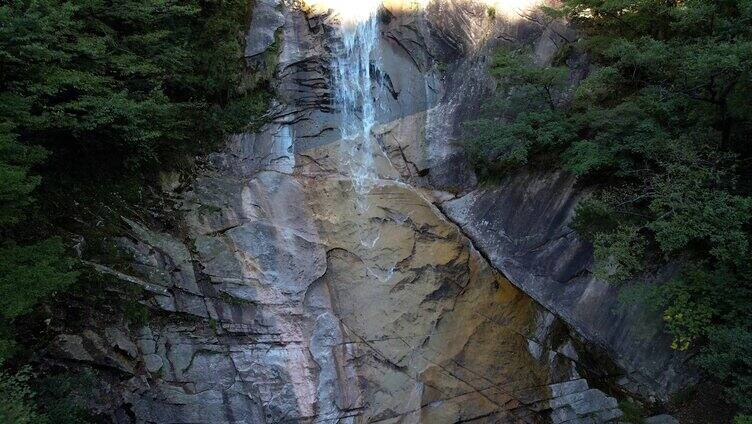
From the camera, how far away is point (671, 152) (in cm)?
705

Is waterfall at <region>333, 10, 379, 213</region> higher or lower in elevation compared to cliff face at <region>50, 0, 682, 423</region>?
higher

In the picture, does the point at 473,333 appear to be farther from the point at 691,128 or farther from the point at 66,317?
the point at 66,317

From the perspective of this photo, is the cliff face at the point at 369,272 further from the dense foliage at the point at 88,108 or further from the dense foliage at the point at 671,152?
the dense foliage at the point at 671,152

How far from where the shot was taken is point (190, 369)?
884 cm

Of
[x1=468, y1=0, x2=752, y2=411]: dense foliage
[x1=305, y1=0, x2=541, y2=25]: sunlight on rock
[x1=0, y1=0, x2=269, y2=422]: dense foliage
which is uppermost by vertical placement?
[x1=305, y1=0, x2=541, y2=25]: sunlight on rock

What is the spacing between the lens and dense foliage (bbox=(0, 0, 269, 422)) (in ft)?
21.0

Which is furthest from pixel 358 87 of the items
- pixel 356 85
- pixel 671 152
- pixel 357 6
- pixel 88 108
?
pixel 671 152

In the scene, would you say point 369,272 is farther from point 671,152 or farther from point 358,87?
point 671,152

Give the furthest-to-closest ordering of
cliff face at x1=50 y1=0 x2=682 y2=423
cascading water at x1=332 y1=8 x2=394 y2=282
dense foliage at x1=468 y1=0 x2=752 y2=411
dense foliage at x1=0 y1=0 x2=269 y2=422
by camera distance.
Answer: cascading water at x1=332 y1=8 x2=394 y2=282 → cliff face at x1=50 y1=0 x2=682 y2=423 → dense foliage at x1=468 y1=0 x2=752 y2=411 → dense foliage at x1=0 y1=0 x2=269 y2=422

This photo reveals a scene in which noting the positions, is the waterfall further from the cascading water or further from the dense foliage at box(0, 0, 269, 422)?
the dense foliage at box(0, 0, 269, 422)

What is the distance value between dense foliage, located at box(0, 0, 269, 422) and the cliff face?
2.53ft

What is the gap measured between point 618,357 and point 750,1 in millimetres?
5005

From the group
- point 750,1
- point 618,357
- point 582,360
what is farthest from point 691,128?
point 582,360

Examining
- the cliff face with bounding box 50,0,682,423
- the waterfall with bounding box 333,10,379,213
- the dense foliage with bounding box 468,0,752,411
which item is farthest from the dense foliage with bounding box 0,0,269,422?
the dense foliage with bounding box 468,0,752,411
